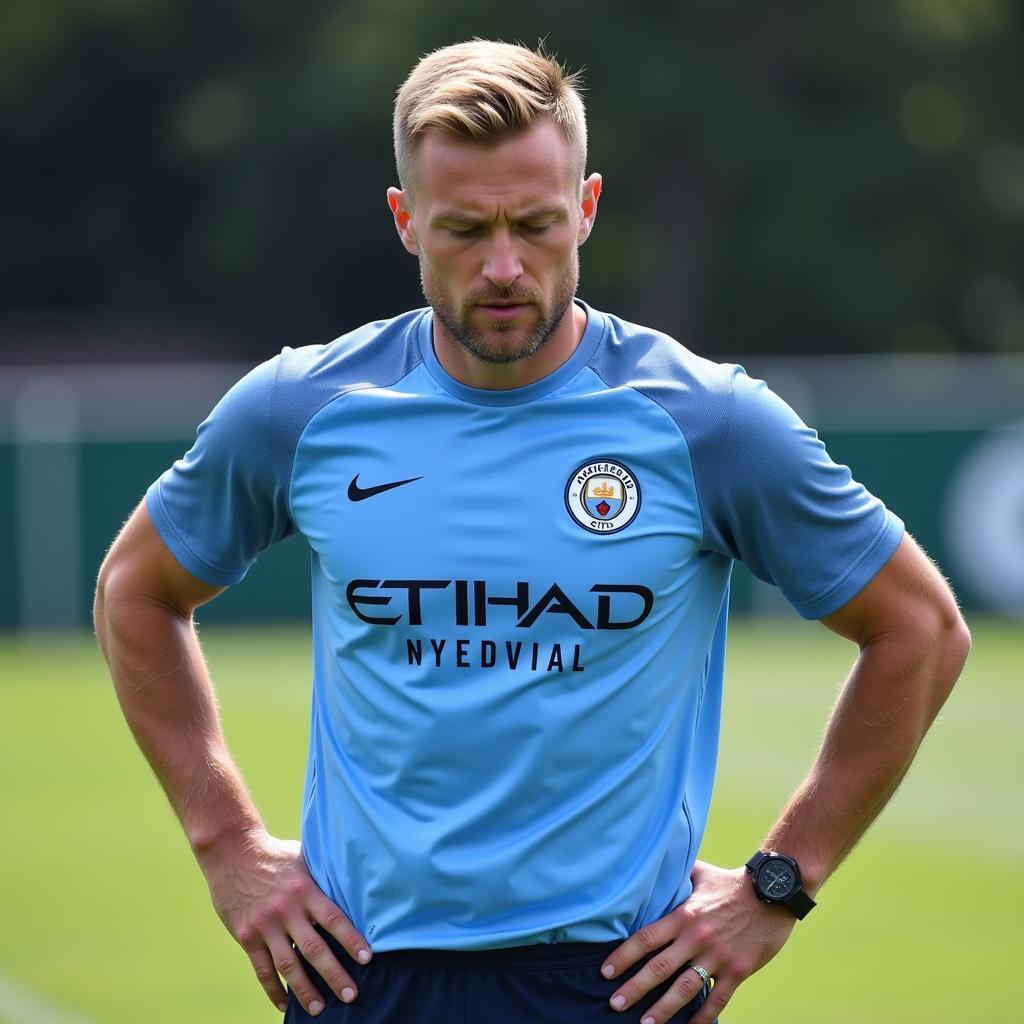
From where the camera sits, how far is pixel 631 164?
37.2m

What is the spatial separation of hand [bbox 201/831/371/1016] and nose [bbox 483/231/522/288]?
3.51ft

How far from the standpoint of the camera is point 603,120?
36500 millimetres

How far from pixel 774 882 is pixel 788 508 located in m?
0.65

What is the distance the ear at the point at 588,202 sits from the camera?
3498 millimetres

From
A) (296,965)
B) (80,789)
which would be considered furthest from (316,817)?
(80,789)

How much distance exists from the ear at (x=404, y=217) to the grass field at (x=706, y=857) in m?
1.35

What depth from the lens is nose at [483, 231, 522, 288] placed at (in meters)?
3.30

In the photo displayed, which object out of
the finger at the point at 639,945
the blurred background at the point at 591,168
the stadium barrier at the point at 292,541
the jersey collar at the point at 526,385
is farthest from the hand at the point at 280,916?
the blurred background at the point at 591,168

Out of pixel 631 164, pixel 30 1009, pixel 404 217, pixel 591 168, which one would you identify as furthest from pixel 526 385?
pixel 631 164

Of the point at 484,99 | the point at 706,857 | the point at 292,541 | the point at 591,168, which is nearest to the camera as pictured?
the point at 484,99

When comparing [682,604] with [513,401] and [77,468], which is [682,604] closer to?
[513,401]

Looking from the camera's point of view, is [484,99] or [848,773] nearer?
[484,99]

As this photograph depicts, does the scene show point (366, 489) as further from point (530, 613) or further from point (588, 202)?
point (588, 202)

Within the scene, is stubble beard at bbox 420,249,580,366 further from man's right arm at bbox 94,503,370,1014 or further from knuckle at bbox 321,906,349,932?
knuckle at bbox 321,906,349,932
